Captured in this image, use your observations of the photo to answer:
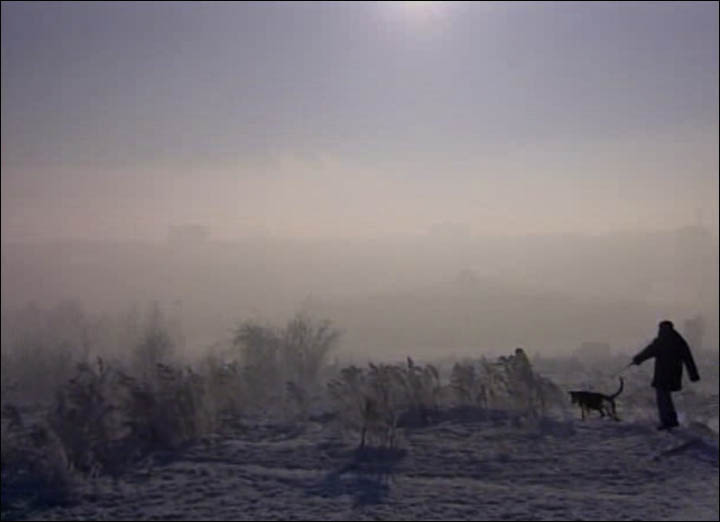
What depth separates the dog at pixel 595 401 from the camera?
11.2 feet

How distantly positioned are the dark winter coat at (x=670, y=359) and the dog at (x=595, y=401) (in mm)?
486

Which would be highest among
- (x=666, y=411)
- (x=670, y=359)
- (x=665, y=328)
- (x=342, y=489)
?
(x=665, y=328)

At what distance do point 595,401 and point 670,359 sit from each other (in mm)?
722

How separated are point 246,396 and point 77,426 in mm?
26877

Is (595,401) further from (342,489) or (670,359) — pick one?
(342,489)

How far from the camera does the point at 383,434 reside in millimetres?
24641

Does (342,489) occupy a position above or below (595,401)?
below

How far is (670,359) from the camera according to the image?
2.89m

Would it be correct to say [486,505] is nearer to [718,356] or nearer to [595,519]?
[595,519]

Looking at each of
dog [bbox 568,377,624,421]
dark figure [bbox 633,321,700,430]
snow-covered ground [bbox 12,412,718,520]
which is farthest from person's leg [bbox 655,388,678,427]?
snow-covered ground [bbox 12,412,718,520]

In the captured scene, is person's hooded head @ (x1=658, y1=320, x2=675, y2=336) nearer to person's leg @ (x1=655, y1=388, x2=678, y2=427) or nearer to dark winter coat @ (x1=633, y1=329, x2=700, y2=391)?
dark winter coat @ (x1=633, y1=329, x2=700, y2=391)

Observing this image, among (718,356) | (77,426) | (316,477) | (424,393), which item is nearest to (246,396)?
(424,393)

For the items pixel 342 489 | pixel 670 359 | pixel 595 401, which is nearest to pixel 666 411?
pixel 670 359

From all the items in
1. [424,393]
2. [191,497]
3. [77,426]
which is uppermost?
[424,393]
